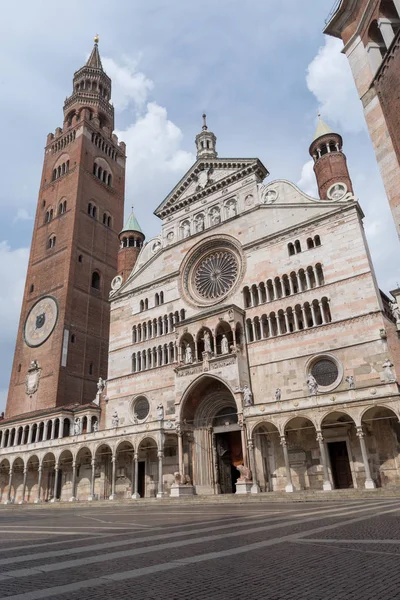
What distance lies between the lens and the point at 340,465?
23281 millimetres

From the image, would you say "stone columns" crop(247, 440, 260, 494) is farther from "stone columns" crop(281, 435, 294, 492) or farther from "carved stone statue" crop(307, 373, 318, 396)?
"carved stone statue" crop(307, 373, 318, 396)

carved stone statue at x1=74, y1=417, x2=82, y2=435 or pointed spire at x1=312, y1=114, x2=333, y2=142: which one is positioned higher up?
pointed spire at x1=312, y1=114, x2=333, y2=142

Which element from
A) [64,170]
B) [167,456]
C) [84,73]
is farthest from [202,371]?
[84,73]

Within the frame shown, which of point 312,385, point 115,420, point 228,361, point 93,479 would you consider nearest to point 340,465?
point 312,385

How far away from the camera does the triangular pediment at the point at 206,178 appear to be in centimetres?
3378

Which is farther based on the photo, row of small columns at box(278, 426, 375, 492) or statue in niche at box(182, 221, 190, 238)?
statue in niche at box(182, 221, 190, 238)

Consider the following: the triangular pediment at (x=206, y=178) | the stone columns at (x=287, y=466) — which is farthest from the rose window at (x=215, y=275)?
the stone columns at (x=287, y=466)

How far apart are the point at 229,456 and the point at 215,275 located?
42.4ft

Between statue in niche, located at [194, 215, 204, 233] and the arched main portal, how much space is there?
13.1 m

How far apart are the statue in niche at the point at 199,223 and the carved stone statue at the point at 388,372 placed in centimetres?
1857

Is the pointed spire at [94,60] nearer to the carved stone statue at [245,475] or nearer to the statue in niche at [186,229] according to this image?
the statue in niche at [186,229]

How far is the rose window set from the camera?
31.4 metres

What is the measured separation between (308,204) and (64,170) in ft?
113

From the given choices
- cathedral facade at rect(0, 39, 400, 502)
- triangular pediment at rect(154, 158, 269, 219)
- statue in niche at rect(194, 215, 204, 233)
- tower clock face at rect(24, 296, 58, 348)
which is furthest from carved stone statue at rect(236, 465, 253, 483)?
tower clock face at rect(24, 296, 58, 348)
